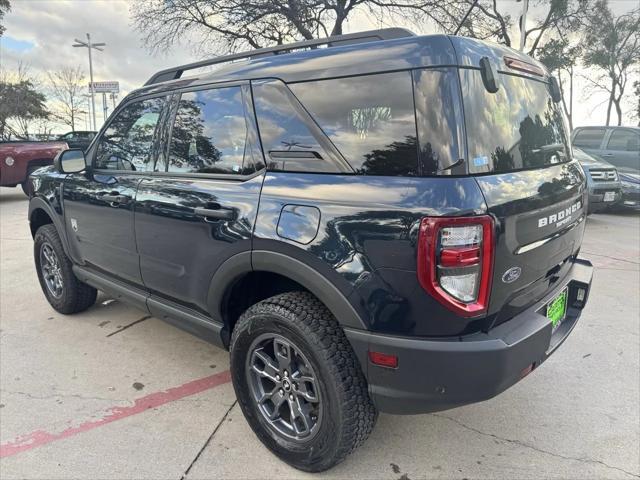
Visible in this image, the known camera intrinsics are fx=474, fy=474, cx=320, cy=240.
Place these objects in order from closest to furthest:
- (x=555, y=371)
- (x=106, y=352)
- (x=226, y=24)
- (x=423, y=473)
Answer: (x=423, y=473)
(x=555, y=371)
(x=106, y=352)
(x=226, y=24)

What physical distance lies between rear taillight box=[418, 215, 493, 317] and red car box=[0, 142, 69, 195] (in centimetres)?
1052

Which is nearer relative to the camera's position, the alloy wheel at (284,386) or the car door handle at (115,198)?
the alloy wheel at (284,386)

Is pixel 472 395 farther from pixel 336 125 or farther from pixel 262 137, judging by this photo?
pixel 262 137

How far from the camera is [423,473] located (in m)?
2.27

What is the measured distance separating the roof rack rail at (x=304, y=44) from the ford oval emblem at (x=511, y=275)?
1060mm

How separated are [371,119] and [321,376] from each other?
1.12 meters

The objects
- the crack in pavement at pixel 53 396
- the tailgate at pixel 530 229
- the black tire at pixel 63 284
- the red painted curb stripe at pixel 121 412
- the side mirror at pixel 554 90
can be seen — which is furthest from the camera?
the black tire at pixel 63 284

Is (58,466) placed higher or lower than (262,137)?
lower

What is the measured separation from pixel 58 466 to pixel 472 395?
1.99 meters

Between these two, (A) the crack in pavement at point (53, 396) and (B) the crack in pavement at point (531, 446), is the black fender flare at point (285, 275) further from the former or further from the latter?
(B) the crack in pavement at point (531, 446)

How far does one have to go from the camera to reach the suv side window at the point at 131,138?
119 inches

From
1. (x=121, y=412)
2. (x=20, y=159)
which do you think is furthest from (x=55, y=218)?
(x=20, y=159)

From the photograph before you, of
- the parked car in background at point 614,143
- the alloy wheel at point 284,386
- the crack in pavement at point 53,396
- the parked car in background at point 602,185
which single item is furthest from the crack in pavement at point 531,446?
the parked car in background at point 614,143

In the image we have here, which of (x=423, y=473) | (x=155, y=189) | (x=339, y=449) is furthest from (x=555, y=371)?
(x=155, y=189)
